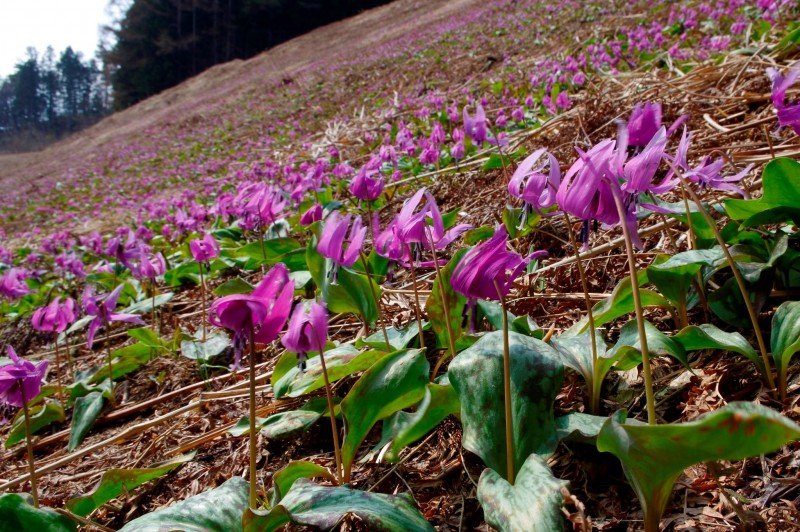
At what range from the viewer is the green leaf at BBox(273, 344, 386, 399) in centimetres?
139

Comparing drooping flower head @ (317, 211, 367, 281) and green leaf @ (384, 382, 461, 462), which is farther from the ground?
drooping flower head @ (317, 211, 367, 281)

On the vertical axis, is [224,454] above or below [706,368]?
below

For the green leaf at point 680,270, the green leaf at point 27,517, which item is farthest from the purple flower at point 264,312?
the green leaf at point 680,270

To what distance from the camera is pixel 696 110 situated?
2721 millimetres

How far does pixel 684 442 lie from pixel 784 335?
1.90 feet

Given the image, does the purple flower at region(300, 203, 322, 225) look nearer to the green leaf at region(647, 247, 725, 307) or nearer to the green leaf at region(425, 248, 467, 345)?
the green leaf at region(425, 248, 467, 345)

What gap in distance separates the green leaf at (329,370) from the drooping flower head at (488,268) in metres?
0.49

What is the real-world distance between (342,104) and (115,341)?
1026 cm

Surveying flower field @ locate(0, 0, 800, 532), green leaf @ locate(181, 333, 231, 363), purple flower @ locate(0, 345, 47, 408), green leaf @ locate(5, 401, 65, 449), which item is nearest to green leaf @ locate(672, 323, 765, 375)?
flower field @ locate(0, 0, 800, 532)

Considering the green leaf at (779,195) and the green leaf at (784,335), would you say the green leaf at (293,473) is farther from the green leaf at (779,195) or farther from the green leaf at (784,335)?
the green leaf at (779,195)

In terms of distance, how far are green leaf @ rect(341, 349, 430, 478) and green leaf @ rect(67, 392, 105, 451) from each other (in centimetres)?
120

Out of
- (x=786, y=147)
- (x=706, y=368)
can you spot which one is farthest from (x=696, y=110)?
(x=706, y=368)

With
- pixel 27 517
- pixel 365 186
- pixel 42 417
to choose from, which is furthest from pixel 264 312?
pixel 42 417

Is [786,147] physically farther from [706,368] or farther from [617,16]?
[617,16]
